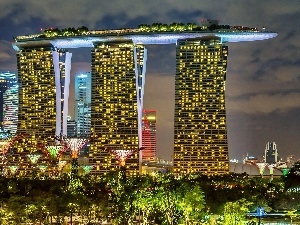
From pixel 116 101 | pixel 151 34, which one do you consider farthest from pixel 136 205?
pixel 116 101

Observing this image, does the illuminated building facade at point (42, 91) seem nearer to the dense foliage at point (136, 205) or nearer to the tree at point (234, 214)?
the dense foliage at point (136, 205)

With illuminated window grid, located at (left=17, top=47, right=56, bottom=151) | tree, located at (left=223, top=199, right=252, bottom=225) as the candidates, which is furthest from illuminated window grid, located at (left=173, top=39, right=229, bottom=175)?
tree, located at (left=223, top=199, right=252, bottom=225)

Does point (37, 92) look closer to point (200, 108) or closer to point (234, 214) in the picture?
point (200, 108)

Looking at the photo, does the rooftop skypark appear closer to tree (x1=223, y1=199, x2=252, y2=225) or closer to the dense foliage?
the dense foliage

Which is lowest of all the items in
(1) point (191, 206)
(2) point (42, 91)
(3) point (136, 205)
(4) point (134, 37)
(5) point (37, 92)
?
(3) point (136, 205)

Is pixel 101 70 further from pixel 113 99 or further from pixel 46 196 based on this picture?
pixel 46 196
